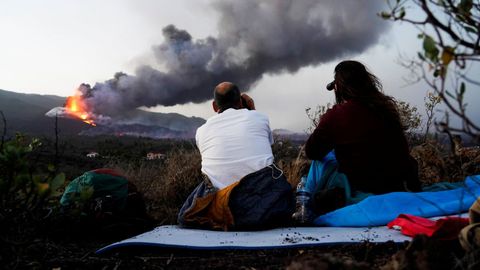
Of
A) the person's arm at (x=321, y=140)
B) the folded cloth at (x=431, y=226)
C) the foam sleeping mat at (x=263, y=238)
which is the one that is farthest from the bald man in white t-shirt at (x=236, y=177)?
the folded cloth at (x=431, y=226)

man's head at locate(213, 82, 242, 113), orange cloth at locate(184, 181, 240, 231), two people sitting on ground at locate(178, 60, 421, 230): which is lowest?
orange cloth at locate(184, 181, 240, 231)

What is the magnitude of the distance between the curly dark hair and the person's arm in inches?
13.1

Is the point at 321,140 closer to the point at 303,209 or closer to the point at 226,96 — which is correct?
the point at 303,209

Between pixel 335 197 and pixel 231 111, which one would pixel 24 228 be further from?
pixel 335 197

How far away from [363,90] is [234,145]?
1.40 m

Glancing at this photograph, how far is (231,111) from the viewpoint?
4.96 meters

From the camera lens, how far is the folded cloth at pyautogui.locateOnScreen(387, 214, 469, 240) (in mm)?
2811

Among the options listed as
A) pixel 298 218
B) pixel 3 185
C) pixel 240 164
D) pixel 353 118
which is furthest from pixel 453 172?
pixel 3 185

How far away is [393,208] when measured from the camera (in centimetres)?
429

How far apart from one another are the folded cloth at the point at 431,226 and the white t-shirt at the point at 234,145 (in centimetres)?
145

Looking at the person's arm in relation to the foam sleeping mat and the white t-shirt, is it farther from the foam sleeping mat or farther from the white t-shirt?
the foam sleeping mat

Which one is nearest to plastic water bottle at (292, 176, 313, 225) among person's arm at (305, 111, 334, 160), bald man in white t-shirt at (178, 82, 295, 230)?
bald man in white t-shirt at (178, 82, 295, 230)

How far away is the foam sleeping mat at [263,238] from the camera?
3575mm

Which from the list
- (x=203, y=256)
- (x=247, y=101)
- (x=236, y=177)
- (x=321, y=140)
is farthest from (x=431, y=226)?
(x=247, y=101)
